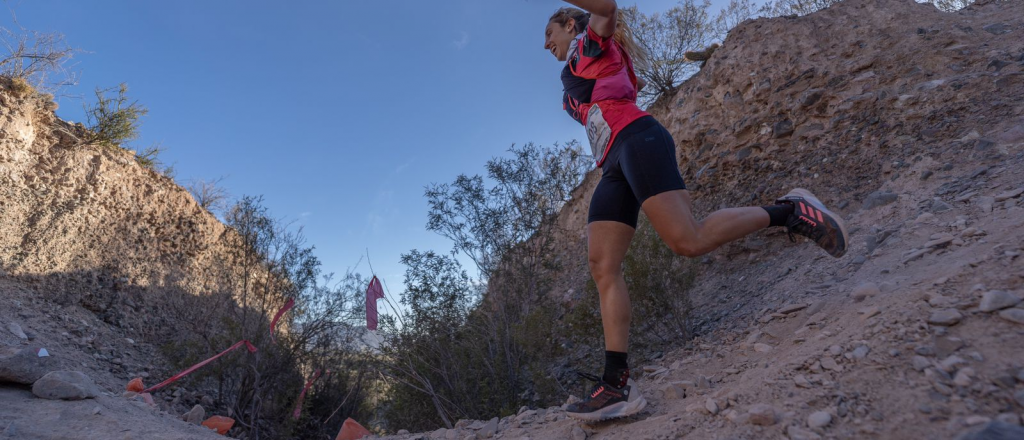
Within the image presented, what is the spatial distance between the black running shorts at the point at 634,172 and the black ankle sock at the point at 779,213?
53 cm

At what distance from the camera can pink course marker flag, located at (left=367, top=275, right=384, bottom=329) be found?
5273mm

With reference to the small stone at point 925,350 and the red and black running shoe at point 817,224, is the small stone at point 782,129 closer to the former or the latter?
the red and black running shoe at point 817,224

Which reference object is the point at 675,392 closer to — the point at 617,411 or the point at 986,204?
the point at 617,411

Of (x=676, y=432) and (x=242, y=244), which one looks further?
(x=242, y=244)

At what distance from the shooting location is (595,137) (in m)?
2.24

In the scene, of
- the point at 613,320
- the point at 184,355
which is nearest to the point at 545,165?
the point at 613,320

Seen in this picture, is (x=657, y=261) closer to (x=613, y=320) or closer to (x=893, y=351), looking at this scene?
(x=613, y=320)

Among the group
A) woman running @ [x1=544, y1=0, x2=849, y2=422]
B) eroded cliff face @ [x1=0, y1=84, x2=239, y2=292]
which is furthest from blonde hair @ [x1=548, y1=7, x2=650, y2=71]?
eroded cliff face @ [x1=0, y1=84, x2=239, y2=292]

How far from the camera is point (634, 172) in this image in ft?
6.46

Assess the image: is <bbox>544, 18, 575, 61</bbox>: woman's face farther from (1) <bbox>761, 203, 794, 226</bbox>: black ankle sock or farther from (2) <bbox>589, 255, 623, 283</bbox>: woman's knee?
(1) <bbox>761, 203, 794, 226</bbox>: black ankle sock

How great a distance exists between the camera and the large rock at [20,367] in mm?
2645

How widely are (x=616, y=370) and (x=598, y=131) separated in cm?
102

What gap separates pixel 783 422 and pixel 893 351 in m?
0.37

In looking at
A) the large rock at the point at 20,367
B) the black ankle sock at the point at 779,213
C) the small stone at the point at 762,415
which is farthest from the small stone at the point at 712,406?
the large rock at the point at 20,367
